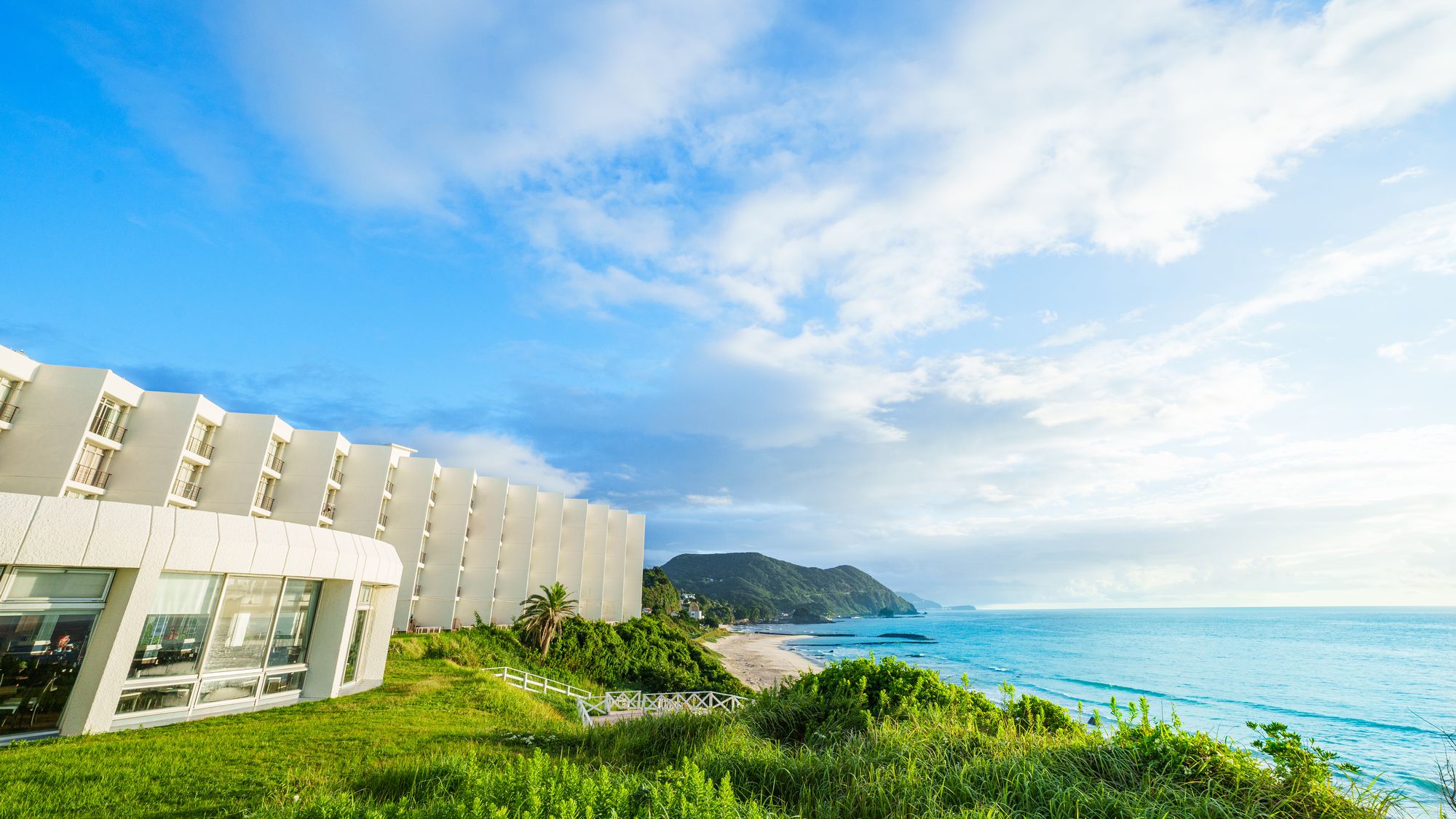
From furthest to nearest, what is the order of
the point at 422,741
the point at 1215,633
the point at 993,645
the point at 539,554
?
the point at 1215,633 < the point at 993,645 < the point at 539,554 < the point at 422,741

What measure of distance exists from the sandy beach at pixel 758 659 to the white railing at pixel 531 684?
1718 centimetres

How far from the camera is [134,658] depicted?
10.9m

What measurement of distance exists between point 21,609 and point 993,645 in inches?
4599

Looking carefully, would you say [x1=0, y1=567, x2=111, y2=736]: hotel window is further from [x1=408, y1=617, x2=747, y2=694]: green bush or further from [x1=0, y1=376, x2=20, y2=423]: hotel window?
[x1=0, y1=376, x2=20, y2=423]: hotel window

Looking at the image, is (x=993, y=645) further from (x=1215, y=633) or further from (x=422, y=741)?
(x=422, y=741)

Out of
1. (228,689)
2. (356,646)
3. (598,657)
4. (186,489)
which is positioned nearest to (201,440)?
(186,489)

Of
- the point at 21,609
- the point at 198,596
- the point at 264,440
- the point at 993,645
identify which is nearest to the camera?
the point at 21,609

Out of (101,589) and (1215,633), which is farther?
(1215,633)

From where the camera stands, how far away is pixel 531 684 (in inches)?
1083

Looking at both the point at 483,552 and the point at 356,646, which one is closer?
the point at 356,646

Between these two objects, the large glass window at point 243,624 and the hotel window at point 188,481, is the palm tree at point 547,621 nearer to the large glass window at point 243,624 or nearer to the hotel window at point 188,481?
the hotel window at point 188,481

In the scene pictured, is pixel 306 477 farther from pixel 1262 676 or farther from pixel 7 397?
pixel 1262 676

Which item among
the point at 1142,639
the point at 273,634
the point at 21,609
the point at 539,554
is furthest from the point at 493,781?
the point at 1142,639

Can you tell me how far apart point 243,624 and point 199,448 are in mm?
30653
